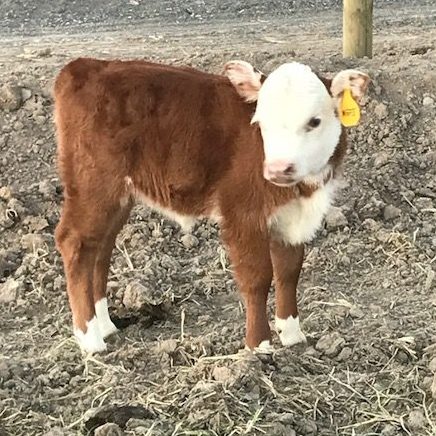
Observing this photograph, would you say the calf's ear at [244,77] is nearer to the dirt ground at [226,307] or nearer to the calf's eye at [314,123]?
the calf's eye at [314,123]

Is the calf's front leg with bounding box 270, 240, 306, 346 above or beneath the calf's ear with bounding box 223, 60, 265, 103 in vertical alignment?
beneath

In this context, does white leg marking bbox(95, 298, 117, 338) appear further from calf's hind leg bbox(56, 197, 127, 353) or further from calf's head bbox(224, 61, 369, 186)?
calf's head bbox(224, 61, 369, 186)

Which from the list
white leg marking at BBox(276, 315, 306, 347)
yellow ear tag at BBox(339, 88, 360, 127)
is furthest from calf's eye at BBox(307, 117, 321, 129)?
white leg marking at BBox(276, 315, 306, 347)

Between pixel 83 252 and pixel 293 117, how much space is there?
1.50 meters

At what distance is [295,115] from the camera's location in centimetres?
474

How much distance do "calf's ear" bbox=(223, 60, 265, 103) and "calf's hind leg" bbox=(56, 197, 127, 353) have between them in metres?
Answer: 1.02

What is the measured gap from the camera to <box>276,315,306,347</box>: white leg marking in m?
5.50

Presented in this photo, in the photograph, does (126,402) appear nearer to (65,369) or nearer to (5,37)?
(65,369)

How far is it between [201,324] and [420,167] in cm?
279

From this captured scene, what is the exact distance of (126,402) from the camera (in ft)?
16.0

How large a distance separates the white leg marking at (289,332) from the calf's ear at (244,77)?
4.35ft

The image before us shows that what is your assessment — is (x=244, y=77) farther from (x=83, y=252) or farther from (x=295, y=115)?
(x=83, y=252)

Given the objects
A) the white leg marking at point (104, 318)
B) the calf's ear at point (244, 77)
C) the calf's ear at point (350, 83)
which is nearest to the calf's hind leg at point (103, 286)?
the white leg marking at point (104, 318)

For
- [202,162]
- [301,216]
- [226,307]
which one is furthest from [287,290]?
[202,162]
